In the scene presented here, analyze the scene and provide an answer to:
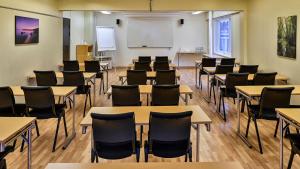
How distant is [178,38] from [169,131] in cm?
1224

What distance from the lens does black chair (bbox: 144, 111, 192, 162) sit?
2.94 m

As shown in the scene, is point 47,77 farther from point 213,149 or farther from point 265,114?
point 265,114

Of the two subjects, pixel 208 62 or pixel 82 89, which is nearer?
pixel 82 89

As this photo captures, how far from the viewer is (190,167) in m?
2.02

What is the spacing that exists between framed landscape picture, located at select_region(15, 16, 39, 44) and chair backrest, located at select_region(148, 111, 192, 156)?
4585 mm

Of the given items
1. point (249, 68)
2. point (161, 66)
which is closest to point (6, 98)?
point (161, 66)

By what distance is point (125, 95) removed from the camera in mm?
4512

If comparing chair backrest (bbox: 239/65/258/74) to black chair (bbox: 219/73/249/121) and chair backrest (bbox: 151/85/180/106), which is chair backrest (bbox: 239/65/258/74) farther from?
chair backrest (bbox: 151/85/180/106)

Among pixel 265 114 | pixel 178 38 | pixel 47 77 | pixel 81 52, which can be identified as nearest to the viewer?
pixel 265 114

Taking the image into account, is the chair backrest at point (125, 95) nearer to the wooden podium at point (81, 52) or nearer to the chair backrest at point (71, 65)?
the chair backrest at point (71, 65)

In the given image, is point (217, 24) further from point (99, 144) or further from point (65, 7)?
point (99, 144)

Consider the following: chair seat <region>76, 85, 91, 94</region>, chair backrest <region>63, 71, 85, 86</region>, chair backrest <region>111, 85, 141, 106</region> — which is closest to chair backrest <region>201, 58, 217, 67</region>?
chair seat <region>76, 85, 91, 94</region>

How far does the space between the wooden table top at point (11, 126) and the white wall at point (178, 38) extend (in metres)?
11.9

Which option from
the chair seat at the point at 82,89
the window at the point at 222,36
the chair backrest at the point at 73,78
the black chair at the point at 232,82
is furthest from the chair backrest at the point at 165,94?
the window at the point at 222,36
